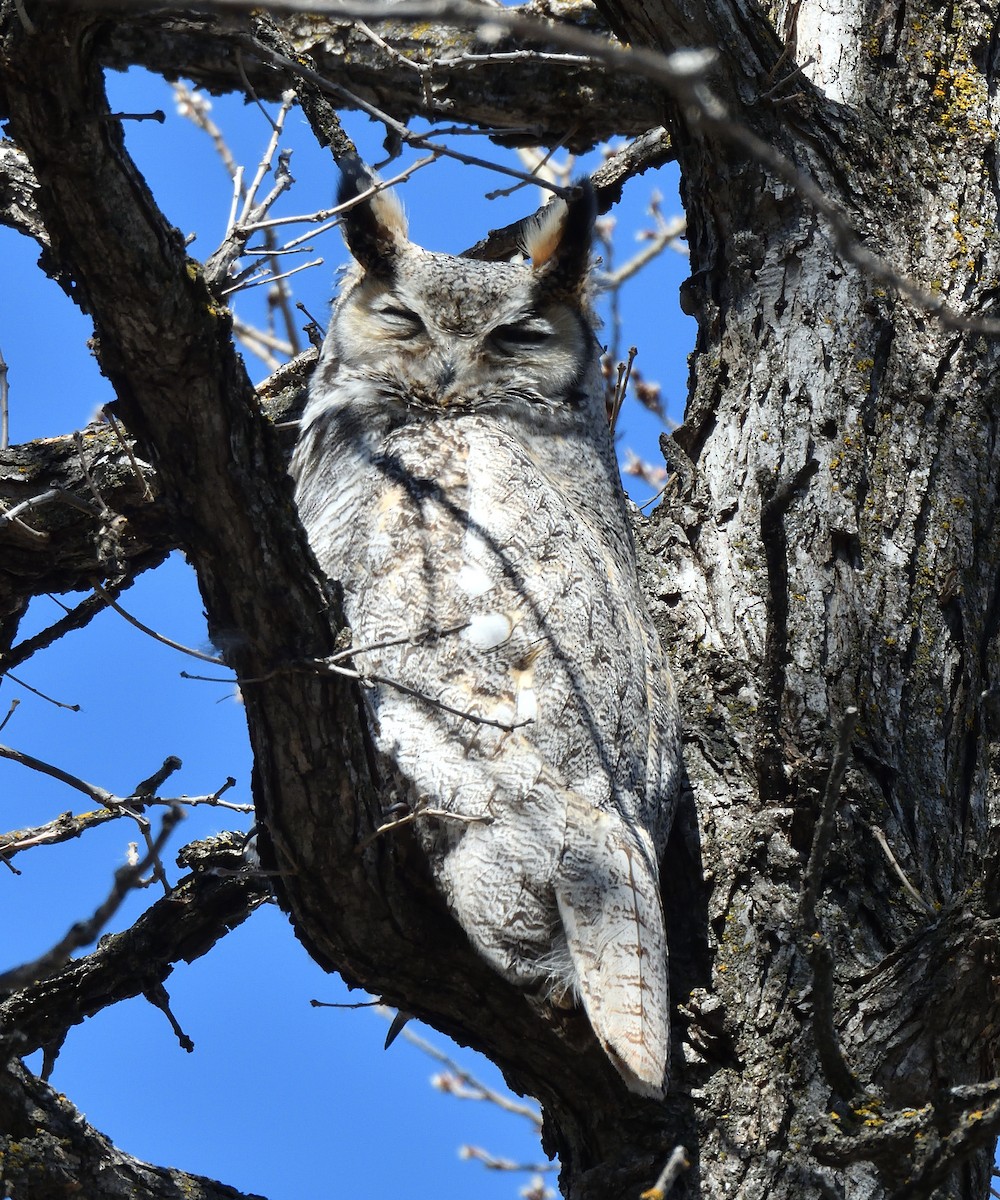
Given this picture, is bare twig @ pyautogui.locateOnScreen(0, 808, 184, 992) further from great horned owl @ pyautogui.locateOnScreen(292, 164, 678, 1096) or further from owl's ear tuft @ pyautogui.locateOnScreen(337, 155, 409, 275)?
owl's ear tuft @ pyautogui.locateOnScreen(337, 155, 409, 275)

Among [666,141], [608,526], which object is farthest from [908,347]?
[666,141]

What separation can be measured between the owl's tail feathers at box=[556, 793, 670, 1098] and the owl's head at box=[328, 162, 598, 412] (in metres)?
1.30

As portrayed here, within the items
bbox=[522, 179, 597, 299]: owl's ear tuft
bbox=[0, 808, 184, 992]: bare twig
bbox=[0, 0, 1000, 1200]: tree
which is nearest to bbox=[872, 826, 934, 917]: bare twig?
bbox=[0, 0, 1000, 1200]: tree

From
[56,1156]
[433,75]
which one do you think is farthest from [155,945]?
[433,75]

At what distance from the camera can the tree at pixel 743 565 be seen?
186cm

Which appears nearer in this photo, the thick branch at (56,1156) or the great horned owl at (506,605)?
the thick branch at (56,1156)

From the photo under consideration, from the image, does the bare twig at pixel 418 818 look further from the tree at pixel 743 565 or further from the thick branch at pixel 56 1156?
the thick branch at pixel 56 1156

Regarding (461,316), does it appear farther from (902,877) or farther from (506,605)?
(902,877)

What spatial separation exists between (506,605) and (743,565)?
640 millimetres

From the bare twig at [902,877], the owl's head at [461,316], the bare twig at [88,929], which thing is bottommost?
the bare twig at [88,929]

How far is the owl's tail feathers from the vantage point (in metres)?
2.16

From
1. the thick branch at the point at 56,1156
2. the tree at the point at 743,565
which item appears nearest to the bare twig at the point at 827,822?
the tree at the point at 743,565

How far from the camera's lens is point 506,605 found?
108 inches

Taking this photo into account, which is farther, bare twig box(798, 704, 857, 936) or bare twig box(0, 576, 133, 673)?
bare twig box(0, 576, 133, 673)
